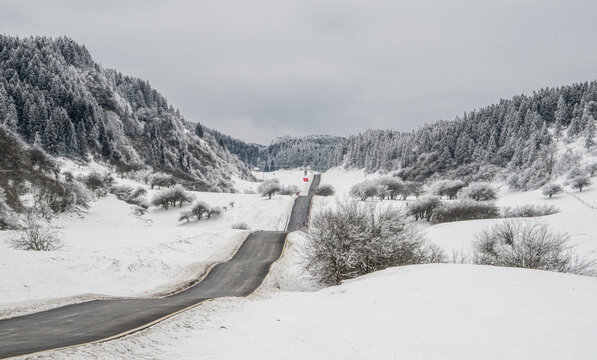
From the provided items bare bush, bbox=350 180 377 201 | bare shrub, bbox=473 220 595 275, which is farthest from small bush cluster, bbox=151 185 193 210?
bare shrub, bbox=473 220 595 275

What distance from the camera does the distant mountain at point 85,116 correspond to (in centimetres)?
11688

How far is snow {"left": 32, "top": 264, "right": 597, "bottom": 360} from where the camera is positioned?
7.98 m

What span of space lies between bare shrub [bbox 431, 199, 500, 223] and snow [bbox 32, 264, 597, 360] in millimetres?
46743

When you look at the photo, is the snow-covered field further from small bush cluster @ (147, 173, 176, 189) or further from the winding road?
small bush cluster @ (147, 173, 176, 189)

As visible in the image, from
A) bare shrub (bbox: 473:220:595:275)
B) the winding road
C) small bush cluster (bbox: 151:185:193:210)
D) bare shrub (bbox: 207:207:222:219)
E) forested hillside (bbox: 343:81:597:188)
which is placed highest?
forested hillside (bbox: 343:81:597:188)

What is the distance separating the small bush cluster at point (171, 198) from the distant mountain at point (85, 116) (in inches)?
2545

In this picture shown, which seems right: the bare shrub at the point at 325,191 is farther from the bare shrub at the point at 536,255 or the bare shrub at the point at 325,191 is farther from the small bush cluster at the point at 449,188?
the bare shrub at the point at 536,255

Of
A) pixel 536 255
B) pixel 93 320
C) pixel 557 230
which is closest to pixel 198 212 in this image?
pixel 93 320

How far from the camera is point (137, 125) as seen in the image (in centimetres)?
16500

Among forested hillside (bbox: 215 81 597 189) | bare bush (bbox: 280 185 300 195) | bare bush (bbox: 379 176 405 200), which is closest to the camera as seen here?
bare bush (bbox: 379 176 405 200)

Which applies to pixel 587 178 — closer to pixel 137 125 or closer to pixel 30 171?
pixel 30 171

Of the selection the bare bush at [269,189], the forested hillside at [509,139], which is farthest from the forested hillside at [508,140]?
the bare bush at [269,189]

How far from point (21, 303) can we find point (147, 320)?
8.12 metres

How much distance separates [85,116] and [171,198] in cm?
8940
